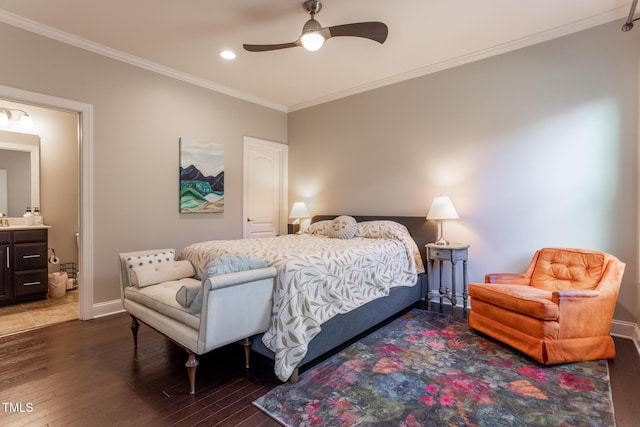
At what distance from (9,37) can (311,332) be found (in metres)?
3.78

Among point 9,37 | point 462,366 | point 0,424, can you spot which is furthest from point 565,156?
point 9,37

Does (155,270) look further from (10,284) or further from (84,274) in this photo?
(10,284)

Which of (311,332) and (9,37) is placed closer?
(311,332)

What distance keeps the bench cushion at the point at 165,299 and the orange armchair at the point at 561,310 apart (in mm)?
2389

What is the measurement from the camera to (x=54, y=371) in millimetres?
2232

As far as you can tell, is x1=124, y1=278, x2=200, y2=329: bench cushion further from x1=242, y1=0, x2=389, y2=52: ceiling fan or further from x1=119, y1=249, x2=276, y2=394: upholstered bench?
x1=242, y1=0, x2=389, y2=52: ceiling fan

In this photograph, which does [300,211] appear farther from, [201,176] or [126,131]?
[126,131]

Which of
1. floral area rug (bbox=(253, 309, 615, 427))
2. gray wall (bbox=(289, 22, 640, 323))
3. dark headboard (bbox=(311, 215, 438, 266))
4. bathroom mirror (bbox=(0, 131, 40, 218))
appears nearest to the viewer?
floral area rug (bbox=(253, 309, 615, 427))

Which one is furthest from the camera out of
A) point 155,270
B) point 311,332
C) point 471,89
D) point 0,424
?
point 471,89

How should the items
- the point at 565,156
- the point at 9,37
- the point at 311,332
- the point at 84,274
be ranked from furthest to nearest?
1. the point at 84,274
2. the point at 565,156
3. the point at 9,37
4. the point at 311,332

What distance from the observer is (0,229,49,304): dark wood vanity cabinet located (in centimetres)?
374

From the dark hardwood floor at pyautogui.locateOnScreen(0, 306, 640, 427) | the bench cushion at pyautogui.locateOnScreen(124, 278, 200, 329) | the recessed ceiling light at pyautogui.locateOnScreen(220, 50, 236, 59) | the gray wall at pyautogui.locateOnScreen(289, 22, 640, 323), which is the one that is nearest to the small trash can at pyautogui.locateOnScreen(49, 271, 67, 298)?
the dark hardwood floor at pyautogui.locateOnScreen(0, 306, 640, 427)

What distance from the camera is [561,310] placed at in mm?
2281

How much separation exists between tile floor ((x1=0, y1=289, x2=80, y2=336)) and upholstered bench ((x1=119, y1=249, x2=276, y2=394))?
155 centimetres
